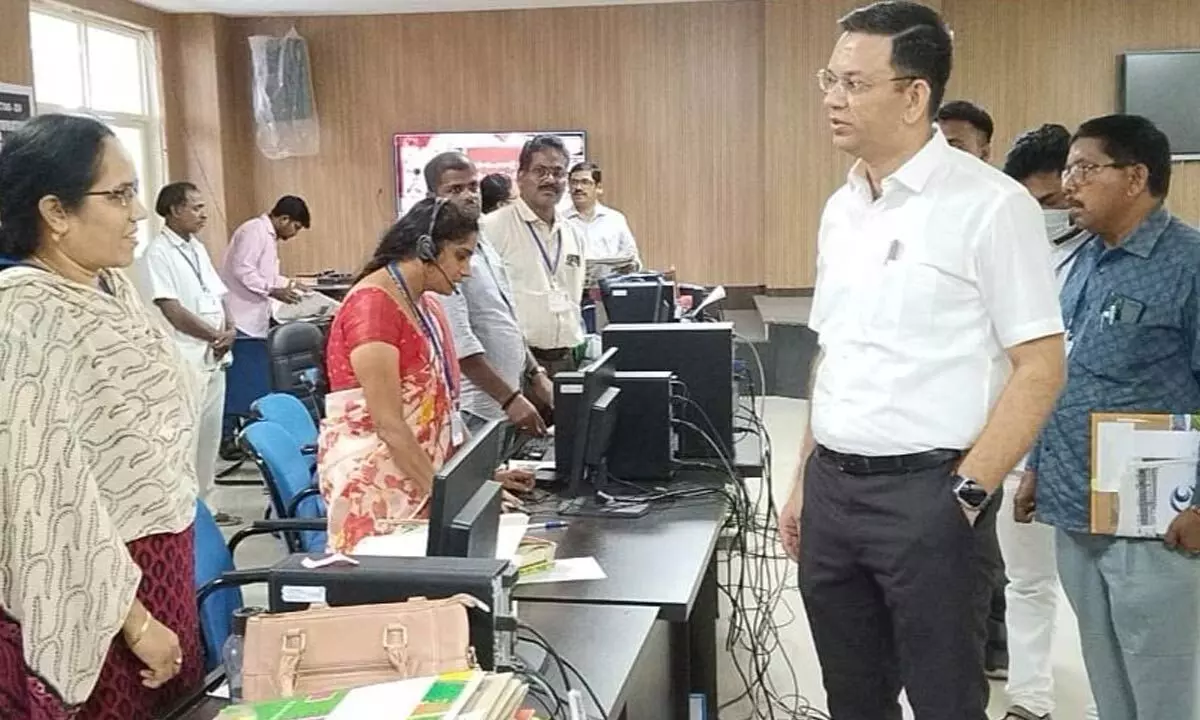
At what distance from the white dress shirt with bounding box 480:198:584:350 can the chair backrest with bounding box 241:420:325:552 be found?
1.27 m

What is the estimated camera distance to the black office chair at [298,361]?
5.67 metres

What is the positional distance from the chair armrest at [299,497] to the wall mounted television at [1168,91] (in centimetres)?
702

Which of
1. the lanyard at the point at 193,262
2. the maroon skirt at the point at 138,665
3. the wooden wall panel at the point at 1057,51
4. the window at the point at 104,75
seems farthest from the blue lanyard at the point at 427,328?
the wooden wall panel at the point at 1057,51

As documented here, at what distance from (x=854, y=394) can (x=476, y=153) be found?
7227 mm

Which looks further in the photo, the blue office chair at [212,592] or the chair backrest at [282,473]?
the chair backrest at [282,473]

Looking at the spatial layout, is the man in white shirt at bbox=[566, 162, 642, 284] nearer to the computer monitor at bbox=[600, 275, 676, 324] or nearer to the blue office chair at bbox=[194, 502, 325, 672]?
the computer monitor at bbox=[600, 275, 676, 324]

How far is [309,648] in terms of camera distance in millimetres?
1388

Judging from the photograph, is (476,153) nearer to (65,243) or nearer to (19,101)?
(19,101)

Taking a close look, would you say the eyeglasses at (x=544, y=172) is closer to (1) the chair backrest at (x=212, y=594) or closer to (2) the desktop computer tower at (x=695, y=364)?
(2) the desktop computer tower at (x=695, y=364)

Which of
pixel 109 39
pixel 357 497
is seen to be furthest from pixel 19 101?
pixel 357 497

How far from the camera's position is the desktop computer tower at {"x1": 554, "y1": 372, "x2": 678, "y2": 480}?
2.84 meters

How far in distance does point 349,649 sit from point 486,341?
221 cm

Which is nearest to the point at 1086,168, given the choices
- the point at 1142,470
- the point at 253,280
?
the point at 1142,470

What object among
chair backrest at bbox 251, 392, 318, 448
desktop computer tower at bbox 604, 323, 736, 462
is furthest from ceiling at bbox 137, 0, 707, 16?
desktop computer tower at bbox 604, 323, 736, 462
